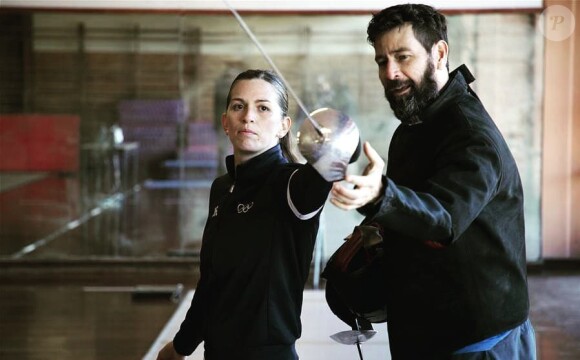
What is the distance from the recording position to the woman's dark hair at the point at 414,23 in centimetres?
171

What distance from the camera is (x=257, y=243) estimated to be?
1856mm

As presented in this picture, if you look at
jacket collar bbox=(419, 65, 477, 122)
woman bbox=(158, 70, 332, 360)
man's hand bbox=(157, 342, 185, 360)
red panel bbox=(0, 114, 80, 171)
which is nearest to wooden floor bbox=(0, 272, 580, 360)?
red panel bbox=(0, 114, 80, 171)

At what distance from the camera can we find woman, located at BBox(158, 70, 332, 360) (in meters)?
1.85

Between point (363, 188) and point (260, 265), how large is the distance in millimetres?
573

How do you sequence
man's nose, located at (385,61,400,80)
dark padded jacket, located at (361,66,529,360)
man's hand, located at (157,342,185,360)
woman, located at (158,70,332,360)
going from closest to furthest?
dark padded jacket, located at (361,66,529,360) → man's nose, located at (385,61,400,80) → woman, located at (158,70,332,360) → man's hand, located at (157,342,185,360)

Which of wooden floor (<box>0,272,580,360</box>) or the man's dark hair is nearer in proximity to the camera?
the man's dark hair

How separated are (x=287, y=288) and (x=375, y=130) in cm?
447

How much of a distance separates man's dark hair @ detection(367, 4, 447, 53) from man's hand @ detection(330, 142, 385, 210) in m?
0.45

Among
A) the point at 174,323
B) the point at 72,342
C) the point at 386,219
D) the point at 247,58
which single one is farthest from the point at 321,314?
the point at 386,219

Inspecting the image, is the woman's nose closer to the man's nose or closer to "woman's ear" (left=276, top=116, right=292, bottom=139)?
"woman's ear" (left=276, top=116, right=292, bottom=139)
